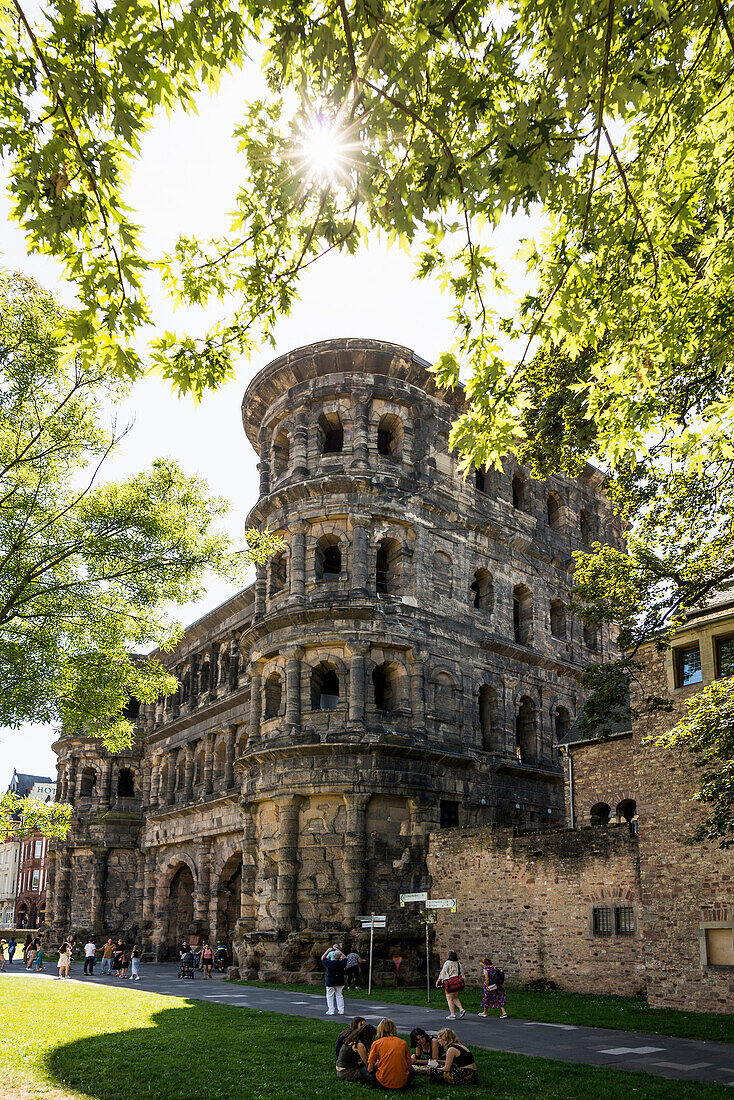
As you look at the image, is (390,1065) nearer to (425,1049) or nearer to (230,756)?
(425,1049)

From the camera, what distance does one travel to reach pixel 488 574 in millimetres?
31266

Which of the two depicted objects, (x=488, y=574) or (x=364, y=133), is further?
(x=488, y=574)

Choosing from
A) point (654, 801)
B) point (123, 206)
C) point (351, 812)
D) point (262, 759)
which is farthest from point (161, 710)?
point (123, 206)

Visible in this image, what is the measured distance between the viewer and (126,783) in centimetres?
4966

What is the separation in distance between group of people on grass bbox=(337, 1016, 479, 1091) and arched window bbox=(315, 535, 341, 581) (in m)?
17.4

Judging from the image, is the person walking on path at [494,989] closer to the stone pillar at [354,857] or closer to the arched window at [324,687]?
the stone pillar at [354,857]

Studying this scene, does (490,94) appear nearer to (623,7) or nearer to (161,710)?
(623,7)

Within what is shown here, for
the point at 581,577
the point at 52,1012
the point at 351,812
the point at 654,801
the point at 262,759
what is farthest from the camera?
the point at 262,759

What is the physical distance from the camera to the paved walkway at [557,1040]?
35.9 ft

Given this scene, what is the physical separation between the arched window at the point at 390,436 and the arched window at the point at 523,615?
23.9 ft

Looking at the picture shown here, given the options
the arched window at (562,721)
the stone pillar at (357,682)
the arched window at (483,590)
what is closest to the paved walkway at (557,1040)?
the stone pillar at (357,682)

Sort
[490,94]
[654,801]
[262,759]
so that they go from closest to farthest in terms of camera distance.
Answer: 1. [490,94]
2. [654,801]
3. [262,759]

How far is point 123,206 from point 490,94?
2.84 m

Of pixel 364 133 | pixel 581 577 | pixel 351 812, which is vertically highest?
pixel 364 133
